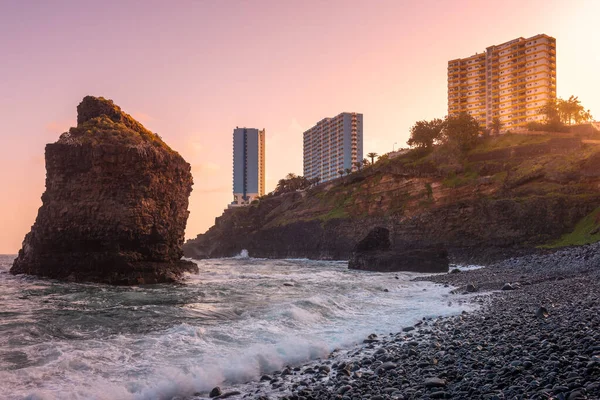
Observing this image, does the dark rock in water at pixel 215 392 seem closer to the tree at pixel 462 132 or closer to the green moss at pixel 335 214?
the green moss at pixel 335 214

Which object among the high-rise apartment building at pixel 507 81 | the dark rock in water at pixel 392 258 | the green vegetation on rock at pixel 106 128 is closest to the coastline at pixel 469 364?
the green vegetation on rock at pixel 106 128

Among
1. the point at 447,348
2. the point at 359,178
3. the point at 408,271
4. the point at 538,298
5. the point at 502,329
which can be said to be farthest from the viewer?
the point at 359,178

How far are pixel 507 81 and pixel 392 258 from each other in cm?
13313

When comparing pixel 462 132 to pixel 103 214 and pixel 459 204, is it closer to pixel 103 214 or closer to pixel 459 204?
pixel 459 204

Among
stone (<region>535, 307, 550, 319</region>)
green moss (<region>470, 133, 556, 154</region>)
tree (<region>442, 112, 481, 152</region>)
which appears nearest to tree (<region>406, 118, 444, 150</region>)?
tree (<region>442, 112, 481, 152</region>)

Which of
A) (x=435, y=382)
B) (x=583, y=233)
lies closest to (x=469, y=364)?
(x=435, y=382)

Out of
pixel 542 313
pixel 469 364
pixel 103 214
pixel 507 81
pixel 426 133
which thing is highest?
pixel 507 81

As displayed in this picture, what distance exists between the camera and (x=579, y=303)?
1189cm

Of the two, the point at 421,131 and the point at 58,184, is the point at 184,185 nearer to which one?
the point at 58,184

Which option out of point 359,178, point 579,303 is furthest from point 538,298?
point 359,178

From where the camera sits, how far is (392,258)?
4325 centimetres

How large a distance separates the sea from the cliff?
35779 millimetres

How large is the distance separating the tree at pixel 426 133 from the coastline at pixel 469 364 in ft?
265

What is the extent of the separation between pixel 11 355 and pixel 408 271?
37326 millimetres
